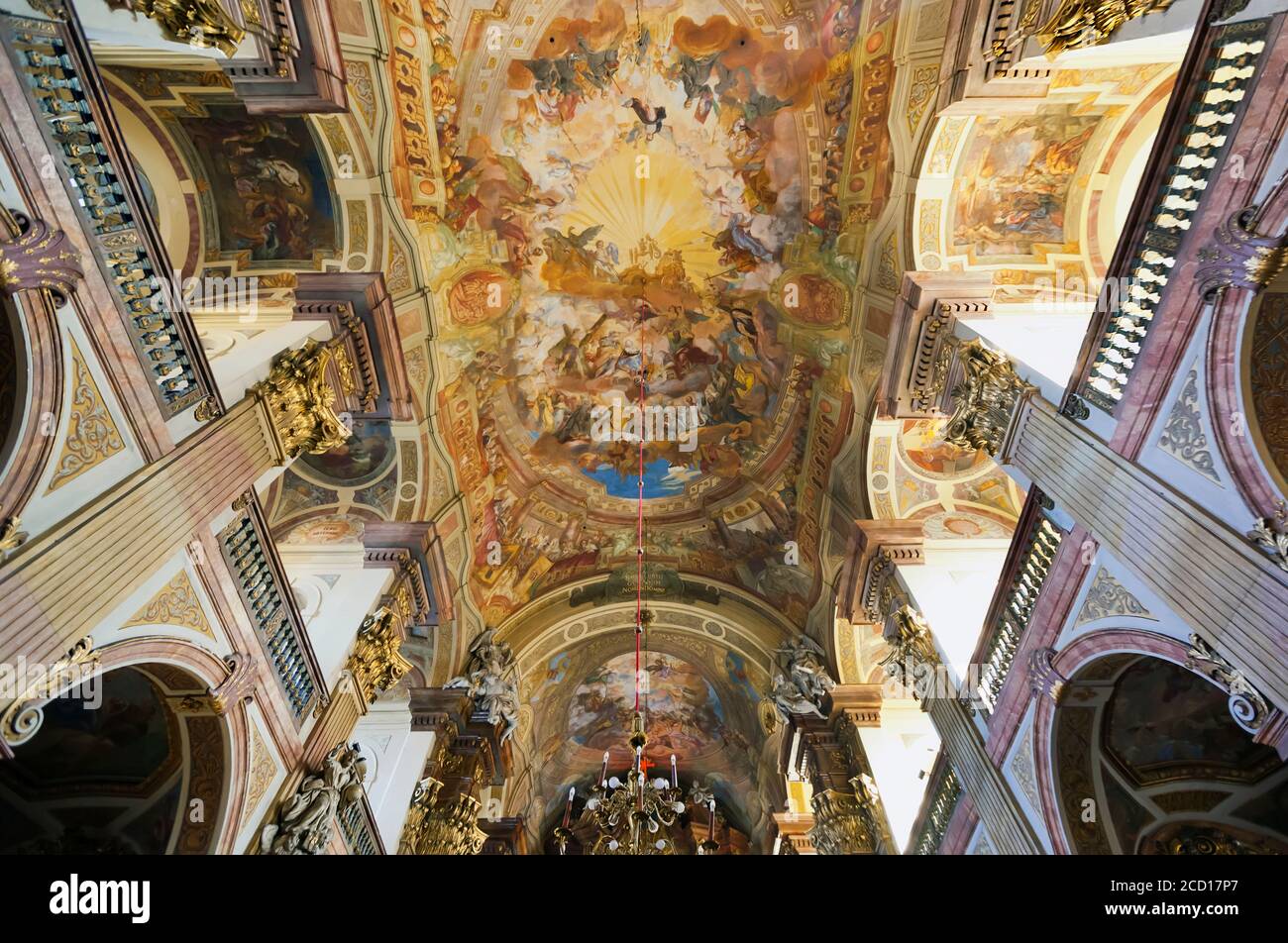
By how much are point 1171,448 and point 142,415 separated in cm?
913

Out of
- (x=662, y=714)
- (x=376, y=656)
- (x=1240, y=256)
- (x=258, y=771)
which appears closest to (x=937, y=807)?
(x=1240, y=256)

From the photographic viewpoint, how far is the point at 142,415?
18.6 feet

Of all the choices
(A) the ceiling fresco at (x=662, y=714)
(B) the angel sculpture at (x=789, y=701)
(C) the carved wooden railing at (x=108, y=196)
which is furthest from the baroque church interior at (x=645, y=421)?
(B) the angel sculpture at (x=789, y=701)

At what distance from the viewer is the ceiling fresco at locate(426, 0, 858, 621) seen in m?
11.3

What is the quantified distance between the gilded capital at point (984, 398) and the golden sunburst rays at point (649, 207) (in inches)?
258

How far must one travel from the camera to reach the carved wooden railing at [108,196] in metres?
4.65

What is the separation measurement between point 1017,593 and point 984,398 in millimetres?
2476

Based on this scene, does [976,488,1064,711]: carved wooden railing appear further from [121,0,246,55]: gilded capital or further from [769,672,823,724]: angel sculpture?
[121,0,246,55]: gilded capital

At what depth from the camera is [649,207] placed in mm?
13266

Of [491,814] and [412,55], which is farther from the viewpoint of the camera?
[491,814]

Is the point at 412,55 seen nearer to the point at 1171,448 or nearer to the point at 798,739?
the point at 1171,448
